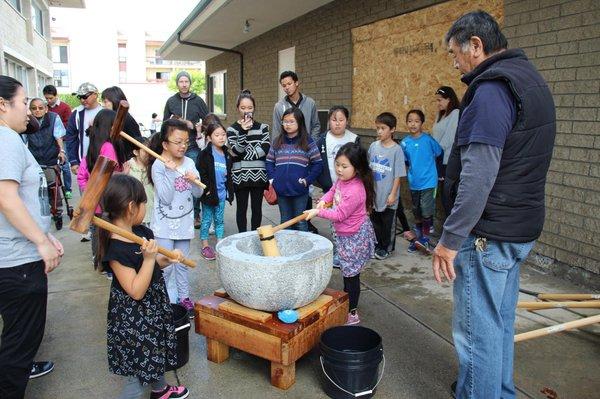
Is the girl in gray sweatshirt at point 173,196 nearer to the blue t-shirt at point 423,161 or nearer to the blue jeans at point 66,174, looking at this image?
the blue t-shirt at point 423,161

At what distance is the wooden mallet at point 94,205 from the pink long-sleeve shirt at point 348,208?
1629 mm

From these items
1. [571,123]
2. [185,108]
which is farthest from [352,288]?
[185,108]

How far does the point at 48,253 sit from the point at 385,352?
2.22 metres

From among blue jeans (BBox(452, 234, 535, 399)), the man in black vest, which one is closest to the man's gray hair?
the man in black vest

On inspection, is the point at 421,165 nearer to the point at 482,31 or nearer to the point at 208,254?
the point at 208,254

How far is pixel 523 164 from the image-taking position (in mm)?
2133

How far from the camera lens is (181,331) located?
2.96m

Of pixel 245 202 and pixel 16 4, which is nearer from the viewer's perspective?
pixel 245 202

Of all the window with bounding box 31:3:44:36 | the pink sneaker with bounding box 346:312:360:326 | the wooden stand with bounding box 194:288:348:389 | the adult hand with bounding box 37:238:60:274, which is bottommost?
the pink sneaker with bounding box 346:312:360:326

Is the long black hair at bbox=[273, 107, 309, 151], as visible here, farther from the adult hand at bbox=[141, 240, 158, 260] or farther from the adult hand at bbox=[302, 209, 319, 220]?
the adult hand at bbox=[141, 240, 158, 260]

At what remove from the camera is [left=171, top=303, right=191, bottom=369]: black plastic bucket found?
116 inches

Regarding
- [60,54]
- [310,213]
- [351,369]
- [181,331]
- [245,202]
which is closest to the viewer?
[351,369]

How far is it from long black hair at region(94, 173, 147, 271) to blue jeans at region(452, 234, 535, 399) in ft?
5.55

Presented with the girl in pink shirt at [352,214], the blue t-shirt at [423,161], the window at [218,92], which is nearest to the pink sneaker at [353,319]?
the girl in pink shirt at [352,214]
